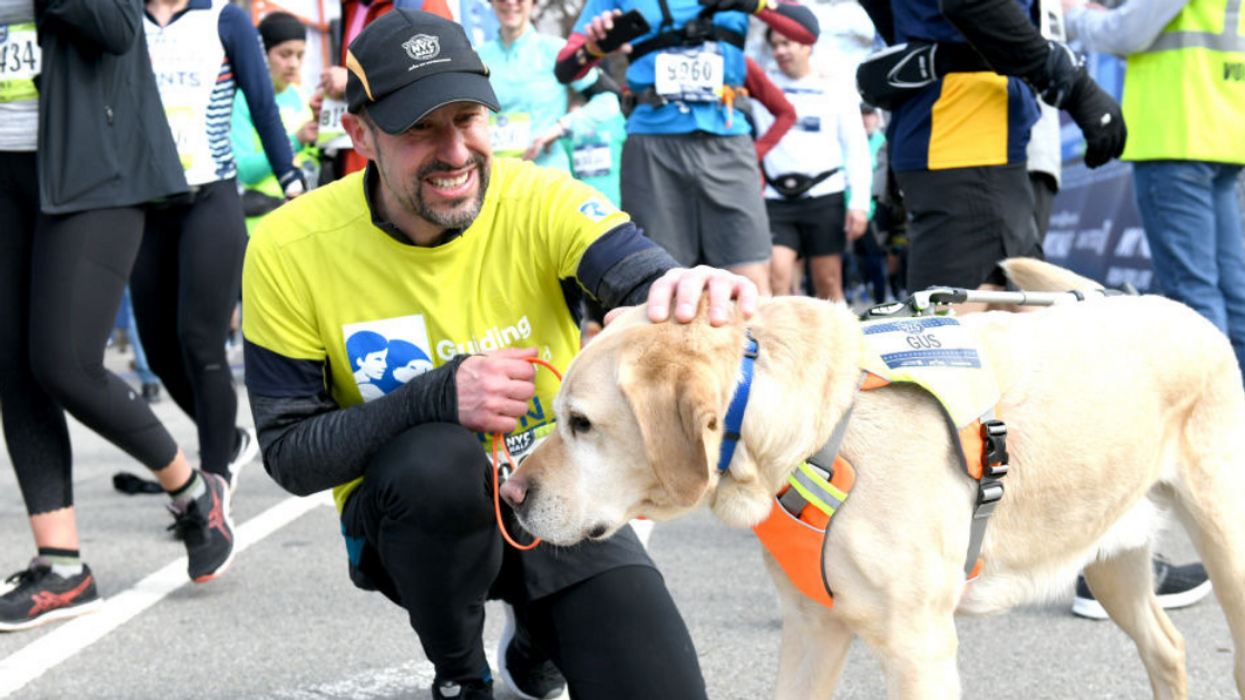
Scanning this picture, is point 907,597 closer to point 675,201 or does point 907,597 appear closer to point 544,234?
point 544,234

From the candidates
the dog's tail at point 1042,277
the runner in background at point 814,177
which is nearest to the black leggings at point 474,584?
the dog's tail at point 1042,277

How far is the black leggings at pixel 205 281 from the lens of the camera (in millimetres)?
4605

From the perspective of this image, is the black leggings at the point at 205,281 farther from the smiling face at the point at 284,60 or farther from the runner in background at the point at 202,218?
the smiling face at the point at 284,60

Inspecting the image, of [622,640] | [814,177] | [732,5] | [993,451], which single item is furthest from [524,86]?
[993,451]

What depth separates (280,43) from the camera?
27.2ft

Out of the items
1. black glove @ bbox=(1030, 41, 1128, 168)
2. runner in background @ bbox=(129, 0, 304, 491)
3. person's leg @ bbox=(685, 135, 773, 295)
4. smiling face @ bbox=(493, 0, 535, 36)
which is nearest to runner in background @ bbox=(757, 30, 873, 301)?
smiling face @ bbox=(493, 0, 535, 36)

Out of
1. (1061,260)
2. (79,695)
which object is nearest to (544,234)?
(79,695)

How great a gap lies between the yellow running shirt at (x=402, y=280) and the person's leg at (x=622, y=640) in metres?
0.44

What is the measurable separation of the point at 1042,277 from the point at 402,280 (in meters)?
1.58

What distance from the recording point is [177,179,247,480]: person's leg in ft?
15.1

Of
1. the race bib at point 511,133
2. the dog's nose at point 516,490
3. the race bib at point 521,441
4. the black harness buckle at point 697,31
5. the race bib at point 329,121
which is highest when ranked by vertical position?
the black harness buckle at point 697,31

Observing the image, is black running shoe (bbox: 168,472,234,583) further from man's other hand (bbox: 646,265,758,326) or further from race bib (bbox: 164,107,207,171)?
man's other hand (bbox: 646,265,758,326)

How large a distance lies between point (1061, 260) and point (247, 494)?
248 inches

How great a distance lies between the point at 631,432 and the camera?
2277mm
